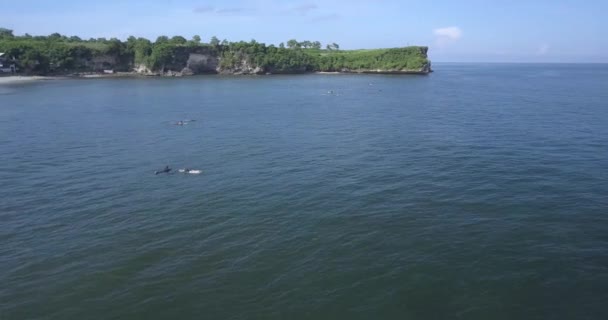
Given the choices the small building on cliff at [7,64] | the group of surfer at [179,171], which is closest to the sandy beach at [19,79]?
the small building on cliff at [7,64]

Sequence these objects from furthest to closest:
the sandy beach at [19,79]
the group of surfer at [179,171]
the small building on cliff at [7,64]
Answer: the small building on cliff at [7,64] → the sandy beach at [19,79] → the group of surfer at [179,171]

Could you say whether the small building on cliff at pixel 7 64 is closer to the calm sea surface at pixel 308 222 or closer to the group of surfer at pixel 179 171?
the calm sea surface at pixel 308 222

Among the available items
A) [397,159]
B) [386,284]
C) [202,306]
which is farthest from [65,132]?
[386,284]

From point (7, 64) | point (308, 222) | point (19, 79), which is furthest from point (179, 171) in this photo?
point (7, 64)

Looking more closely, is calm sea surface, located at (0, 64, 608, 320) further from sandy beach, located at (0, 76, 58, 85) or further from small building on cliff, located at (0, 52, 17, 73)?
small building on cliff, located at (0, 52, 17, 73)

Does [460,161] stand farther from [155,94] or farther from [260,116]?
[155,94]

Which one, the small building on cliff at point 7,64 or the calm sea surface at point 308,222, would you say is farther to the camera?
the small building on cliff at point 7,64

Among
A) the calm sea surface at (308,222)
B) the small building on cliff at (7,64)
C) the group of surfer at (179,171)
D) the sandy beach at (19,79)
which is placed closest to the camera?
the calm sea surface at (308,222)

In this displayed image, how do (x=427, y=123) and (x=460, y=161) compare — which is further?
(x=427, y=123)

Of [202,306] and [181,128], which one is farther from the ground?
[181,128]
